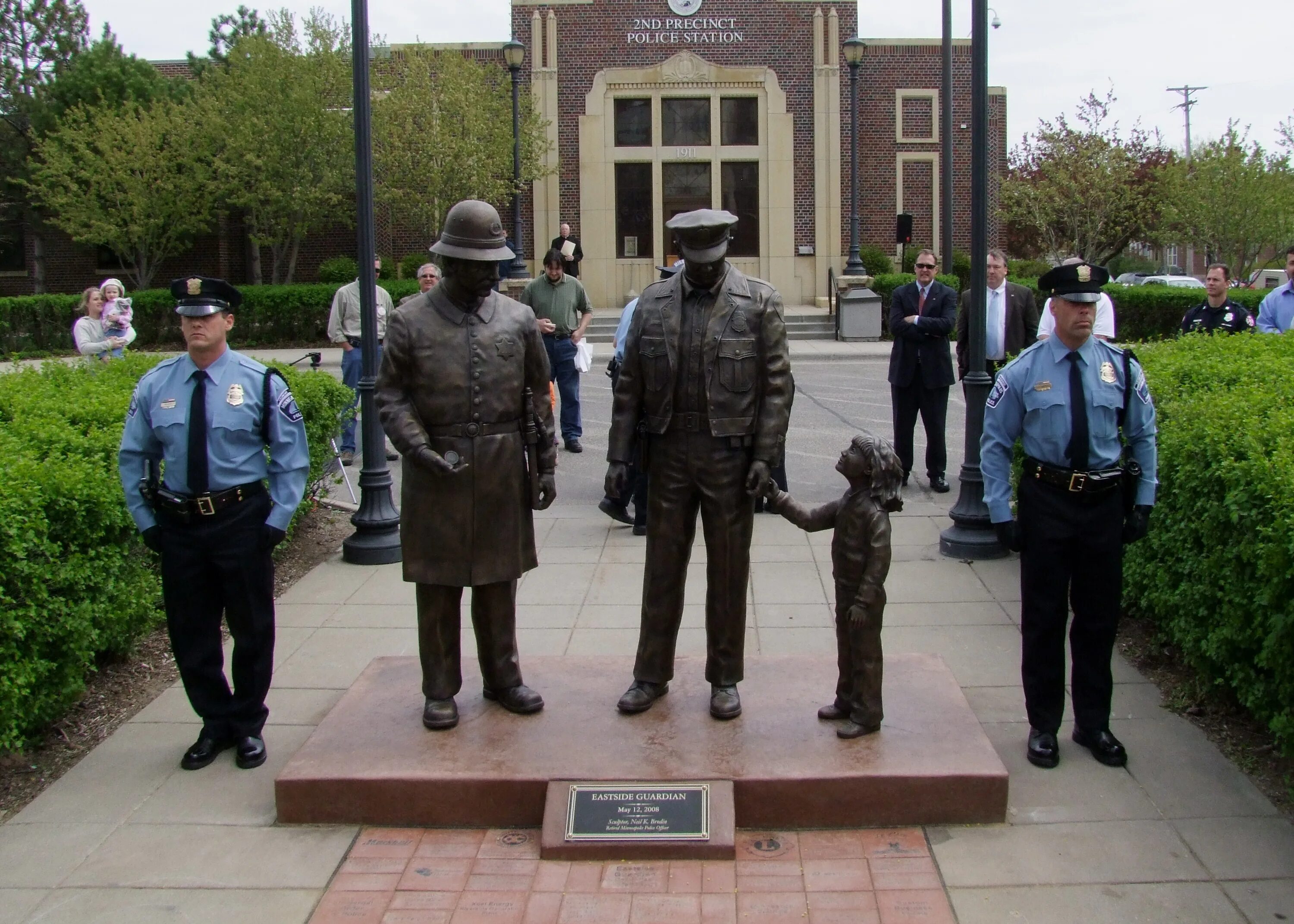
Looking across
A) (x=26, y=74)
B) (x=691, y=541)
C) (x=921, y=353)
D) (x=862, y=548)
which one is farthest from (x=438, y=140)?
(x=862, y=548)

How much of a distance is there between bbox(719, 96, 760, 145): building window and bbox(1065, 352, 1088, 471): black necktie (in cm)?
2639

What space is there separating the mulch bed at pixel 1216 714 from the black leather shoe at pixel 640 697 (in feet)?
7.72

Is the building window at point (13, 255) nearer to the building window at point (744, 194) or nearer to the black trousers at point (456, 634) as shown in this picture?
the building window at point (744, 194)

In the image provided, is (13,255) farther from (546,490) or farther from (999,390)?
(999,390)

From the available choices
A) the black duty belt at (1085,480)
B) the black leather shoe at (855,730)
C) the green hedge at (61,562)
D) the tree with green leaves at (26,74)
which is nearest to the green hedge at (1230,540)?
the black duty belt at (1085,480)

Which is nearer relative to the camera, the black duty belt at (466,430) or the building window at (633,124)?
the black duty belt at (466,430)

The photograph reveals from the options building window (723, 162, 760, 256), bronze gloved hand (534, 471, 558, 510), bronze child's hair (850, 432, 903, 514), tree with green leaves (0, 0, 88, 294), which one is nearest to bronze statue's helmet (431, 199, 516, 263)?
bronze gloved hand (534, 471, 558, 510)

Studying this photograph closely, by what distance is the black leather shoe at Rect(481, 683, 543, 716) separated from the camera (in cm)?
500

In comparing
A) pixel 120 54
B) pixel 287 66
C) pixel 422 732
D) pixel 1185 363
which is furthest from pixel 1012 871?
pixel 120 54

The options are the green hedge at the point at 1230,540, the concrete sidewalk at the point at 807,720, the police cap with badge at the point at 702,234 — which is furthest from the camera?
the police cap with badge at the point at 702,234

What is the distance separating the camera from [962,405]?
15.2 metres

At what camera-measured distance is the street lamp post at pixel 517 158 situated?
25.2 meters

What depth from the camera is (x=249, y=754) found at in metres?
5.00

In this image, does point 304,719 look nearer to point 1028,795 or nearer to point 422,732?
point 422,732
